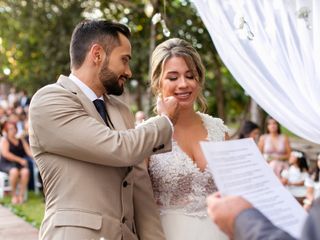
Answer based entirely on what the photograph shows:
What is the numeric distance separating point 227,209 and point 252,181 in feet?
0.96

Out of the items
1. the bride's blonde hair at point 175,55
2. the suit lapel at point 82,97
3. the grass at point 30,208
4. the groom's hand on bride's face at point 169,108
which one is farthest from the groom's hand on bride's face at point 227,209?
the grass at point 30,208

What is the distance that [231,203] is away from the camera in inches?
66.6

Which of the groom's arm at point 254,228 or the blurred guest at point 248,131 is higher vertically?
the groom's arm at point 254,228

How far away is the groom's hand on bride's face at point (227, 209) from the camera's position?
1.67m

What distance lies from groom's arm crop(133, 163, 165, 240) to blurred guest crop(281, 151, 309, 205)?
16.9 ft

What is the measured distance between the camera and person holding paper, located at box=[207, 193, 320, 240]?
1571 mm

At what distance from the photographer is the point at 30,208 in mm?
9461

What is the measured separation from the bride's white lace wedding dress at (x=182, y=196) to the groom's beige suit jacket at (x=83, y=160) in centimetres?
48

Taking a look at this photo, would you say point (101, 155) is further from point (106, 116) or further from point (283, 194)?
point (283, 194)

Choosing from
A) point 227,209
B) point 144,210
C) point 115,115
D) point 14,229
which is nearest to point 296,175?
point 14,229

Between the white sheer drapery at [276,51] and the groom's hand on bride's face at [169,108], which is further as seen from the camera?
the white sheer drapery at [276,51]

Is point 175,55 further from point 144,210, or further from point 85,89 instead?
point 144,210

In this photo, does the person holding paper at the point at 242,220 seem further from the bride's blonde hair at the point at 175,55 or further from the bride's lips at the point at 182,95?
the bride's blonde hair at the point at 175,55

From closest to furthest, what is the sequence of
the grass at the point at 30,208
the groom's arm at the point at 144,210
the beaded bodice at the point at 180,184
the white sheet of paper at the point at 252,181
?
1. the white sheet of paper at the point at 252,181
2. the groom's arm at the point at 144,210
3. the beaded bodice at the point at 180,184
4. the grass at the point at 30,208
